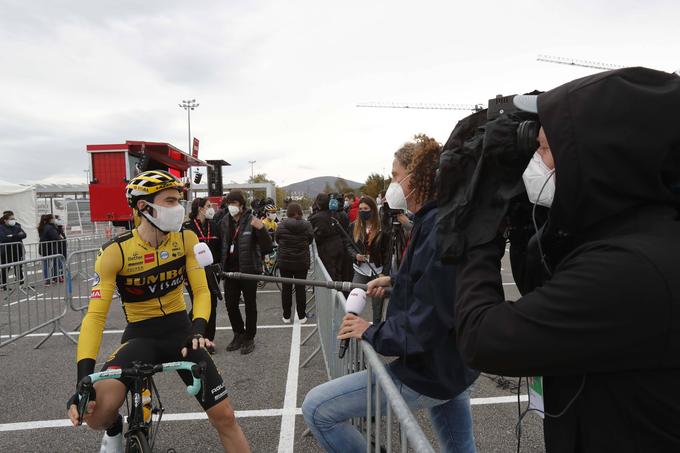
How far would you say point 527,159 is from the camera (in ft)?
3.54

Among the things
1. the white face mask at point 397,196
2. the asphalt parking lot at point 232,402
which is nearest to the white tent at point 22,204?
the asphalt parking lot at point 232,402

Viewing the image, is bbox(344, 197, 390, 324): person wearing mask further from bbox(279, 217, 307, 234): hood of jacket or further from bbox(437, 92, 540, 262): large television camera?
bbox(437, 92, 540, 262): large television camera

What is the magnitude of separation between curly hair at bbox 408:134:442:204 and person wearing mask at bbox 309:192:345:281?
15.2 ft

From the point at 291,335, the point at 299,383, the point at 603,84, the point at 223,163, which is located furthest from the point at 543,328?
the point at 223,163

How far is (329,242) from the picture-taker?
6.93 metres

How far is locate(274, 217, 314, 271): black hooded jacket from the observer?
21.0ft

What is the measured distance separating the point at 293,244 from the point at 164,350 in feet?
12.6

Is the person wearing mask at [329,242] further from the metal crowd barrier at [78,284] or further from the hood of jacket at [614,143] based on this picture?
the hood of jacket at [614,143]

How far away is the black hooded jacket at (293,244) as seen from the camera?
639 cm

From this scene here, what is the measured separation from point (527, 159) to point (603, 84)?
24 centimetres

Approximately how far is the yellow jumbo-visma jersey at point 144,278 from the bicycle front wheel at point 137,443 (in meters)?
0.58

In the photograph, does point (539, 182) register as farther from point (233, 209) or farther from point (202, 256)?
point (233, 209)

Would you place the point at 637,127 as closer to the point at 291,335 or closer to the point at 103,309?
the point at 103,309

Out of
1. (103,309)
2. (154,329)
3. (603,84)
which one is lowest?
(154,329)
